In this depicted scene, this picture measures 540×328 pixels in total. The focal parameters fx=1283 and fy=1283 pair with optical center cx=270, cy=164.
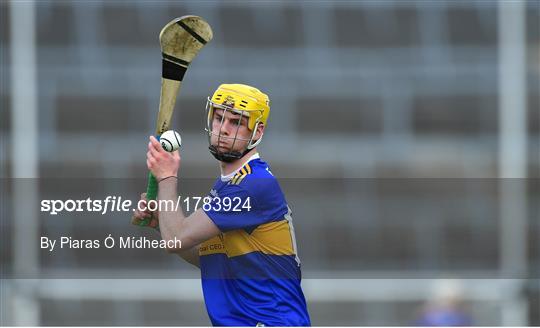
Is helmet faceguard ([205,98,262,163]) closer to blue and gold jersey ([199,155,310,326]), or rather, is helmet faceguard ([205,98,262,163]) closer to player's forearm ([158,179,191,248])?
blue and gold jersey ([199,155,310,326])

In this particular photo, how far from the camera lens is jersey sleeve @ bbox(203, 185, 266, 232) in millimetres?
3764

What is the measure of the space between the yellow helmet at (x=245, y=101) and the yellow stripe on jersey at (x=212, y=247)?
13.9 inches

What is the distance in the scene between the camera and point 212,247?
3.89 metres

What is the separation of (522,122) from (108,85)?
3.15 m

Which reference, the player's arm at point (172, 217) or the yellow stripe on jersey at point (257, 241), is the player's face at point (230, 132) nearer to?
the player's arm at point (172, 217)

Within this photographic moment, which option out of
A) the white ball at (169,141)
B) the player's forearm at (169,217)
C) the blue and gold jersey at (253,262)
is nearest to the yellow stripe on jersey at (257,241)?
the blue and gold jersey at (253,262)

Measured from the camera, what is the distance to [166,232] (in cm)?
373

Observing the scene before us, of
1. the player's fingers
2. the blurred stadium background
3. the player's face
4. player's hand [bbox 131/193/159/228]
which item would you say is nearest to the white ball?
the player's fingers

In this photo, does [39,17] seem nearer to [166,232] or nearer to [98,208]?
[98,208]

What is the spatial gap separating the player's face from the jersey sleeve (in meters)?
0.12

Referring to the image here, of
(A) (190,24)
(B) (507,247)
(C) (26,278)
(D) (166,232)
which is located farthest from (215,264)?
(B) (507,247)

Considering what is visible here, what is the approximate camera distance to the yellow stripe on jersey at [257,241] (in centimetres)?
383

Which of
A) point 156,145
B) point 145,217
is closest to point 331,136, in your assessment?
point 145,217

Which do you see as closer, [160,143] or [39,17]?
[160,143]
